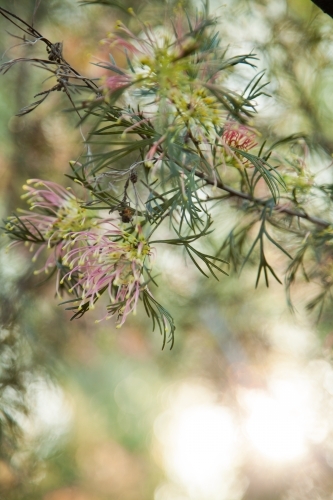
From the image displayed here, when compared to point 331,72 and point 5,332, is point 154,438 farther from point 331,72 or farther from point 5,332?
point 331,72

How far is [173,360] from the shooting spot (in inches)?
47.7

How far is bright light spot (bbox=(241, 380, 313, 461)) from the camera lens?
3.29 feet

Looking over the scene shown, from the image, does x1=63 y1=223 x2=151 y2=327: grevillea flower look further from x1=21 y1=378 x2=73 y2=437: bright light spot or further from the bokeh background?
x1=21 y1=378 x2=73 y2=437: bright light spot

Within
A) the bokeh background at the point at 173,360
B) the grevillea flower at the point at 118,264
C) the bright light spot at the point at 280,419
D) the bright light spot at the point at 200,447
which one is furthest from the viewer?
the bright light spot at the point at 200,447

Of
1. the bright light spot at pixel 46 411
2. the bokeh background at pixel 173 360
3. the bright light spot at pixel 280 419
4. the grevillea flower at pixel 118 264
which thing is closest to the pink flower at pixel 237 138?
the grevillea flower at pixel 118 264

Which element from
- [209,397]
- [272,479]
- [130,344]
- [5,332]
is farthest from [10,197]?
[272,479]

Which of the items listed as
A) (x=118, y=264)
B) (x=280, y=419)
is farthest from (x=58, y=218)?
(x=280, y=419)

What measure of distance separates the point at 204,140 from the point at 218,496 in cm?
112

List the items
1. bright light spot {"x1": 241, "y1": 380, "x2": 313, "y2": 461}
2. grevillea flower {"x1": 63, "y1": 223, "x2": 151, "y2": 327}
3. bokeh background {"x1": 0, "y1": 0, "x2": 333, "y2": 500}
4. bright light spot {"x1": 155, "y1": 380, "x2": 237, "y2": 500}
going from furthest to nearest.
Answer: bright light spot {"x1": 155, "y1": 380, "x2": 237, "y2": 500} → bright light spot {"x1": 241, "y1": 380, "x2": 313, "y2": 461} → bokeh background {"x1": 0, "y1": 0, "x2": 333, "y2": 500} → grevillea flower {"x1": 63, "y1": 223, "x2": 151, "y2": 327}

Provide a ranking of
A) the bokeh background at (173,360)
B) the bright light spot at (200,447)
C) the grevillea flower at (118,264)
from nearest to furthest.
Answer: the grevillea flower at (118,264), the bokeh background at (173,360), the bright light spot at (200,447)

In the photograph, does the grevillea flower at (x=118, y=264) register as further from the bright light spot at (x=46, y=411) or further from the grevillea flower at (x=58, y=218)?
the bright light spot at (x=46, y=411)

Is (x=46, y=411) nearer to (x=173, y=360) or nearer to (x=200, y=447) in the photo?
(x=173, y=360)

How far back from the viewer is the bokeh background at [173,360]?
0.77 metres

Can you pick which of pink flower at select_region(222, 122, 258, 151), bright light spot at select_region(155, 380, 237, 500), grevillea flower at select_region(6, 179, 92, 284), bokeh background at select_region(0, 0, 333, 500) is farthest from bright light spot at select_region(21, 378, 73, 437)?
pink flower at select_region(222, 122, 258, 151)
